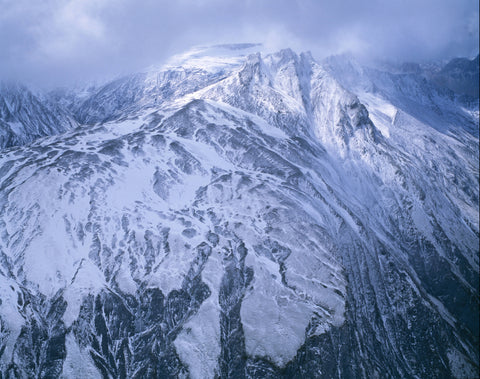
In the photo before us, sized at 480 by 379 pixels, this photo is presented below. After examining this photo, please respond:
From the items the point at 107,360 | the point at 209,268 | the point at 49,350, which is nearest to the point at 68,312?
the point at 49,350

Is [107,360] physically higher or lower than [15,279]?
lower

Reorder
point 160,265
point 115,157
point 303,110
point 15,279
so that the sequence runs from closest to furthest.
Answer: point 15,279, point 160,265, point 115,157, point 303,110

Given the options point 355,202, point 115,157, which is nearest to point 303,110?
point 355,202

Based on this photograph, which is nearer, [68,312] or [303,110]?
[68,312]

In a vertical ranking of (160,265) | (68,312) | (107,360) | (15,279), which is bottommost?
(107,360)

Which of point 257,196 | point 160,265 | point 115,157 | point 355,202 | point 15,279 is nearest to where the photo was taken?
point 15,279

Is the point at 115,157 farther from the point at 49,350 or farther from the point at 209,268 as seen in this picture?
the point at 49,350
